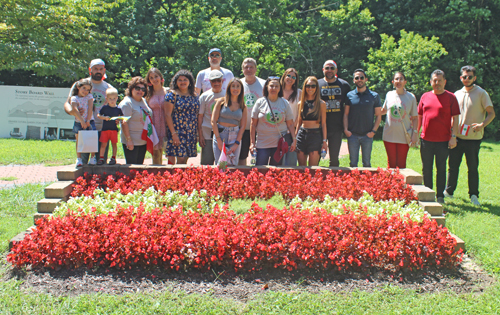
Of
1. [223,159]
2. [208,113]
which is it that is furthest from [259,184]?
[208,113]

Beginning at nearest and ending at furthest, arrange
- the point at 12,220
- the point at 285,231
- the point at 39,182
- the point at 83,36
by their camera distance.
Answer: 1. the point at 285,231
2. the point at 12,220
3. the point at 39,182
4. the point at 83,36

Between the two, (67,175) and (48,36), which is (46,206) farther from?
(48,36)

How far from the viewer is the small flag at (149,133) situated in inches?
246

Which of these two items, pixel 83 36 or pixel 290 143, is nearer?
pixel 290 143

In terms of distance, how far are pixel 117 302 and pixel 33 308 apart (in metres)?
0.61

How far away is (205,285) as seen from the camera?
3.69 meters

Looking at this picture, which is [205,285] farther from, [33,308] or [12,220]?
[12,220]

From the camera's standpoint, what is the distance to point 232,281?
3738mm

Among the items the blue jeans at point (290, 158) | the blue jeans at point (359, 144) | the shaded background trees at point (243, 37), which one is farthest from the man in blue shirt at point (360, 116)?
the shaded background trees at point (243, 37)

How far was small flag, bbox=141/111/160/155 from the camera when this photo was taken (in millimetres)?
6250

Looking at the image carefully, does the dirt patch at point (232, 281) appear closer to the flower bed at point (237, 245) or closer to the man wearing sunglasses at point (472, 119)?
the flower bed at point (237, 245)

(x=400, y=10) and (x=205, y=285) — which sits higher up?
(x=400, y=10)

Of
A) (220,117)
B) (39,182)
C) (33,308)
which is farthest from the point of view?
(39,182)

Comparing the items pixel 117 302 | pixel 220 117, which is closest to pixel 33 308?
pixel 117 302
